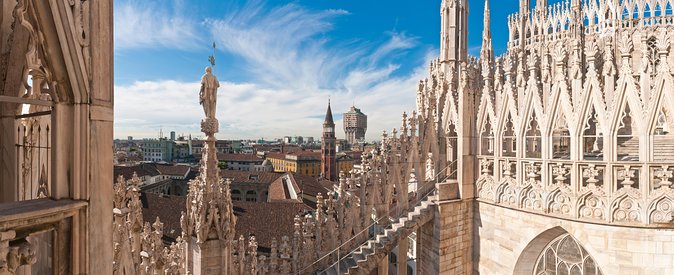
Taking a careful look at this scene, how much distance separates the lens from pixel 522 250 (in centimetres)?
959

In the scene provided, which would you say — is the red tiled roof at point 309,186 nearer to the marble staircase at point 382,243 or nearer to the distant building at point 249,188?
the distant building at point 249,188

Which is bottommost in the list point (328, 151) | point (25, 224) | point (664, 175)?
point (328, 151)

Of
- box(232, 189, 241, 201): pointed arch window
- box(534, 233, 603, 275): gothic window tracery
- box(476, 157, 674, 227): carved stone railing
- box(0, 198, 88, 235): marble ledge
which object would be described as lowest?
box(232, 189, 241, 201): pointed arch window

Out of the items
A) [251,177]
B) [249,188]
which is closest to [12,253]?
[249,188]

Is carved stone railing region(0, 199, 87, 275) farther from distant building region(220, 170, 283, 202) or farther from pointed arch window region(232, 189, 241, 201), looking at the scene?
pointed arch window region(232, 189, 241, 201)

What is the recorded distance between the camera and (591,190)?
27.3 feet

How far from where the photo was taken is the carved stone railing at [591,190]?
7.75 metres

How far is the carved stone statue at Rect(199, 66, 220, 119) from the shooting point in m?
7.18

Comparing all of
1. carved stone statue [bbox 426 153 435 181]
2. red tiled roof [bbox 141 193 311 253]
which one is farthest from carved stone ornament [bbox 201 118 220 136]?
red tiled roof [bbox 141 193 311 253]

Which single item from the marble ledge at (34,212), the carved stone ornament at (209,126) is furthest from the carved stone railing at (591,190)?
the marble ledge at (34,212)

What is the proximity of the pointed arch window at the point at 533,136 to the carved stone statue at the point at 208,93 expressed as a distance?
789 centimetres

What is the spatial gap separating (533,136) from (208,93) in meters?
8.23

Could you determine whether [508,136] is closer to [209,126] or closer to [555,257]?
[555,257]

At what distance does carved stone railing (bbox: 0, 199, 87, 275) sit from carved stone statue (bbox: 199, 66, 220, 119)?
4.49 metres
